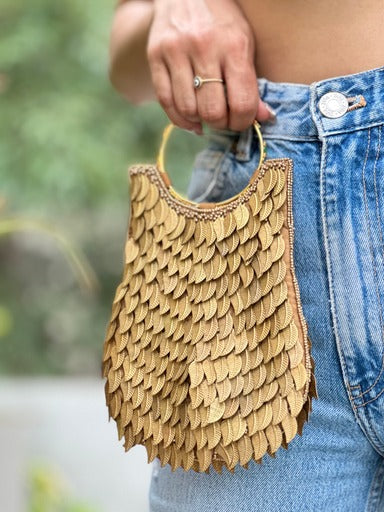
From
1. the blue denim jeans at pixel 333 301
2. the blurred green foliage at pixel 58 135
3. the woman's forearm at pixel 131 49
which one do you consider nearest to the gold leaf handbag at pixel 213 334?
the blue denim jeans at pixel 333 301

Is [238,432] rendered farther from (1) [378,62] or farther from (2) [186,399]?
(1) [378,62]

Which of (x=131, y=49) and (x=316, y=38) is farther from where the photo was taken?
(x=131, y=49)

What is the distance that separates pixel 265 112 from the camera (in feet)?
3.00

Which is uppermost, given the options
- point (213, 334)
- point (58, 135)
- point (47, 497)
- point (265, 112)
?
point (58, 135)

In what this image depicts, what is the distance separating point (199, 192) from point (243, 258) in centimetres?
13

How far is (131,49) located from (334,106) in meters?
0.35

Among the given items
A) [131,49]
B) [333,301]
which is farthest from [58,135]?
[333,301]

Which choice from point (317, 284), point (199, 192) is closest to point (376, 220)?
point (317, 284)

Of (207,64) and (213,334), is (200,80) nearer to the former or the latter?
(207,64)

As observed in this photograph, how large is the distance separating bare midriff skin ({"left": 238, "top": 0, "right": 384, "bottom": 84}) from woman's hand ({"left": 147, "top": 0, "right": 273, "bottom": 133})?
0.02 m

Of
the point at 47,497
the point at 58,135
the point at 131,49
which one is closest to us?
the point at 131,49

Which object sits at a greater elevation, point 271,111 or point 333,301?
point 271,111

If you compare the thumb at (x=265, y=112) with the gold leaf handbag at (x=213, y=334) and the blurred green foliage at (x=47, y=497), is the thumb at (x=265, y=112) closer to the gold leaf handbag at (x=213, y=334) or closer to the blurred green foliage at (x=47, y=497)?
the gold leaf handbag at (x=213, y=334)

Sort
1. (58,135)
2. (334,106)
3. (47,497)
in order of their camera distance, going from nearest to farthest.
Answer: (334,106)
(47,497)
(58,135)
